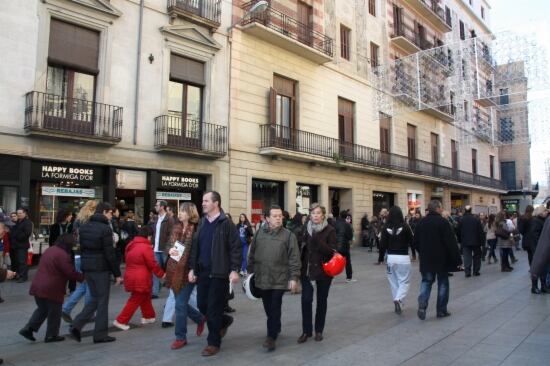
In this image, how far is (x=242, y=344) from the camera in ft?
18.8

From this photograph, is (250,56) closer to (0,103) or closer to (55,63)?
(55,63)

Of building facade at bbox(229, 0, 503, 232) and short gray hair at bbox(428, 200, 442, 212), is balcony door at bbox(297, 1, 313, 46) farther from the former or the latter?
short gray hair at bbox(428, 200, 442, 212)

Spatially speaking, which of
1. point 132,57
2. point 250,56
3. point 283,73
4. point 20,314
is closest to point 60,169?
point 132,57

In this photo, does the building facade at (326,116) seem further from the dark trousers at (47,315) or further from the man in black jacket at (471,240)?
the dark trousers at (47,315)

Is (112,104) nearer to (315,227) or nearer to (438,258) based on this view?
(315,227)

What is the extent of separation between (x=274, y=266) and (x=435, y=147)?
2820cm

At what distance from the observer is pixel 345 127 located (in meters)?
23.0

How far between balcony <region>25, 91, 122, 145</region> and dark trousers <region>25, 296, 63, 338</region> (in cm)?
729

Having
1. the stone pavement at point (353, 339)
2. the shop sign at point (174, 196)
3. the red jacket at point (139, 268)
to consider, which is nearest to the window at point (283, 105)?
the shop sign at point (174, 196)

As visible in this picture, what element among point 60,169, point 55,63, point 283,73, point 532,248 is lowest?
point 532,248

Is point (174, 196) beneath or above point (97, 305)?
above

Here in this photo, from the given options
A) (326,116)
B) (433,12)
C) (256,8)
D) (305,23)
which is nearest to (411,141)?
(433,12)

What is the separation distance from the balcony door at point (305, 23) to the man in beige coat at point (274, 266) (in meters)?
15.8

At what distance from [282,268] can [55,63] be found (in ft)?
34.8
